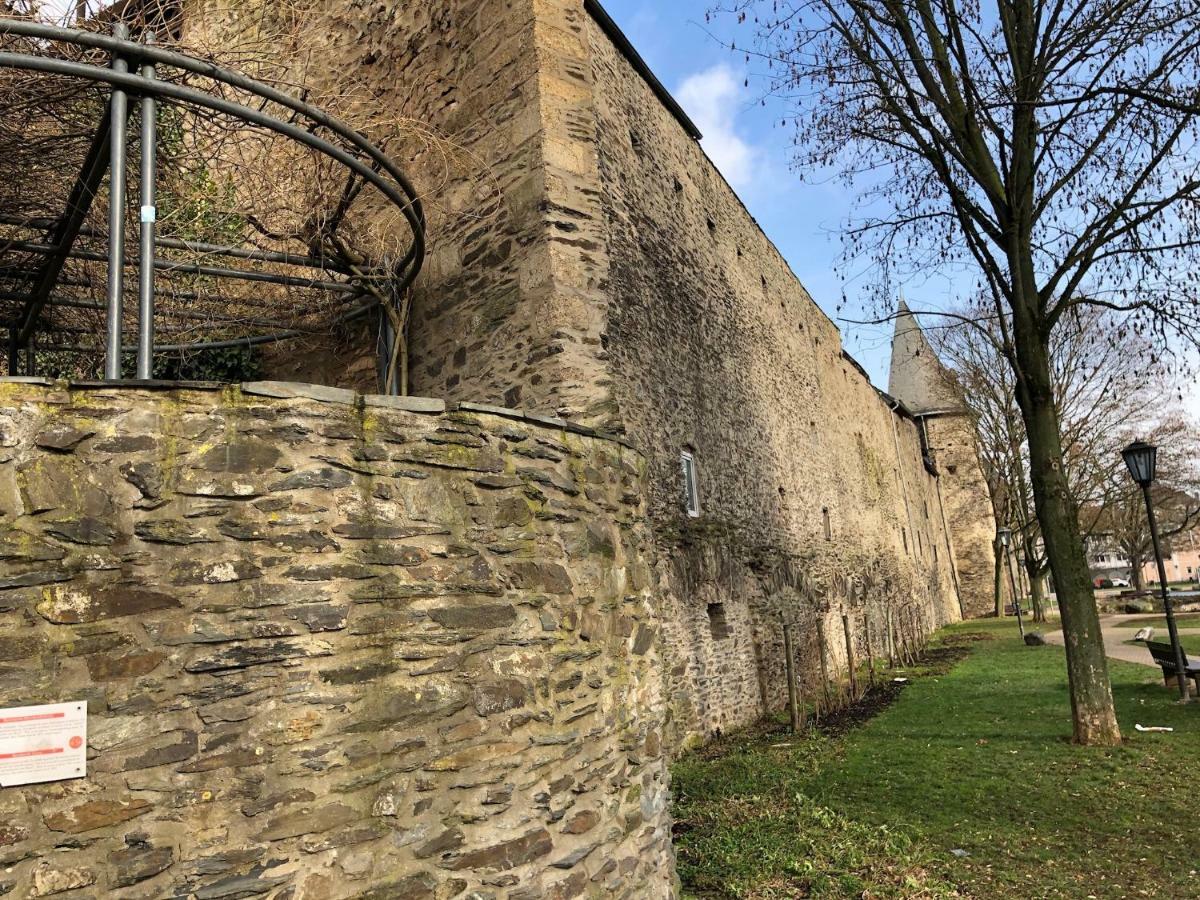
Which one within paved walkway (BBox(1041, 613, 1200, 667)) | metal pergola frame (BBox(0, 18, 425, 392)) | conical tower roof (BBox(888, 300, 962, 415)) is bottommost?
paved walkway (BBox(1041, 613, 1200, 667))

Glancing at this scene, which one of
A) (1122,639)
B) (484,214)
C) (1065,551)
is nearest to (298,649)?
(484,214)

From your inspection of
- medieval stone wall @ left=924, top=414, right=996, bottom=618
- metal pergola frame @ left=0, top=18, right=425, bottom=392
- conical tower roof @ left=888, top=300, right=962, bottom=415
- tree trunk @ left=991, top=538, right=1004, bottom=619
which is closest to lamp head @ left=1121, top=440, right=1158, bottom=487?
metal pergola frame @ left=0, top=18, right=425, bottom=392

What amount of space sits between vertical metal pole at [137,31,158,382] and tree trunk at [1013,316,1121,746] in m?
8.44

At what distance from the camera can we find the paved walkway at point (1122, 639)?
14367 millimetres

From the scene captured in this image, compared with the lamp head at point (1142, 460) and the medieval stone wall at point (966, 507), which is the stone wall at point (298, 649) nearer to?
the lamp head at point (1142, 460)

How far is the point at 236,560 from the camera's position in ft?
9.55

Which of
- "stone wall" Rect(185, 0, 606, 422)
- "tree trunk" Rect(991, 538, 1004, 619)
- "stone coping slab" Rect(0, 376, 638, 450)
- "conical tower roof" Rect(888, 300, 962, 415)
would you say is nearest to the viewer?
"stone coping slab" Rect(0, 376, 638, 450)

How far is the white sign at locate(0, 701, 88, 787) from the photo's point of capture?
2.49 meters

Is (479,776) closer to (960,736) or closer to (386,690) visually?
(386,690)

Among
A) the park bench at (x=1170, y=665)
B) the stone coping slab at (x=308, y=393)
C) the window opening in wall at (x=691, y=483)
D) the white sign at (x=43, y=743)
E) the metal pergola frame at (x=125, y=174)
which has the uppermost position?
the metal pergola frame at (x=125, y=174)

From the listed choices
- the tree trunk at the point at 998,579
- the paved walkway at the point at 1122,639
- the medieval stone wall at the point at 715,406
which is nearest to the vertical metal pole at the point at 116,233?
Result: the medieval stone wall at the point at 715,406

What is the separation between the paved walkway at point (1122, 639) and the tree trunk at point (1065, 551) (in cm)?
300

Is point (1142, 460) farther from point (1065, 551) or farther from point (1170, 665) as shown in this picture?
point (1065, 551)

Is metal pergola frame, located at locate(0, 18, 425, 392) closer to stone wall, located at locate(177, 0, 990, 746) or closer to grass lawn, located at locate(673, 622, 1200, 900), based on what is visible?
stone wall, located at locate(177, 0, 990, 746)
